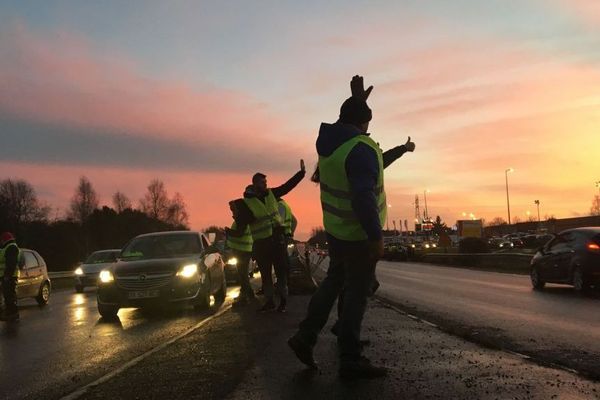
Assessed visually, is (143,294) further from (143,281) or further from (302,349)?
(302,349)

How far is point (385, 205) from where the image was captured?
5.52 metres

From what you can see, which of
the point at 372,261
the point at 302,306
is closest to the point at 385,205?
the point at 372,261

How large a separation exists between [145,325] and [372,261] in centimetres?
601

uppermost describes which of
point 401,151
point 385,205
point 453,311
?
point 401,151

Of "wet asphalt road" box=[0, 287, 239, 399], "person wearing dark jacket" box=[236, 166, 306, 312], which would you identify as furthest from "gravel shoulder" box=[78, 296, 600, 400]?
"person wearing dark jacket" box=[236, 166, 306, 312]

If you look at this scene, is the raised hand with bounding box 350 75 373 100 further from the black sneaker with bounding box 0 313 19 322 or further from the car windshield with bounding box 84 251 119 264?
the car windshield with bounding box 84 251 119 264

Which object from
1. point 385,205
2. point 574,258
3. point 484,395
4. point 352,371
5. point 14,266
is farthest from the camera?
point 574,258

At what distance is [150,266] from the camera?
11312 millimetres

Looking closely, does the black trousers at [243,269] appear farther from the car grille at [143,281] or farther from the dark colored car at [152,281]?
the car grille at [143,281]

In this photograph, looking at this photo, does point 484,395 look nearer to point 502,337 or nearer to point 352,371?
point 352,371

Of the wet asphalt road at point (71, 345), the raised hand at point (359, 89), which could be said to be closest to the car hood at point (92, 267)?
the wet asphalt road at point (71, 345)

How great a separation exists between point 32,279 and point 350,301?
46.3ft

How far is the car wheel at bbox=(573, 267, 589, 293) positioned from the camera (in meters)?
14.8

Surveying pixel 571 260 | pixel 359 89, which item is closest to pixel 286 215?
pixel 359 89
